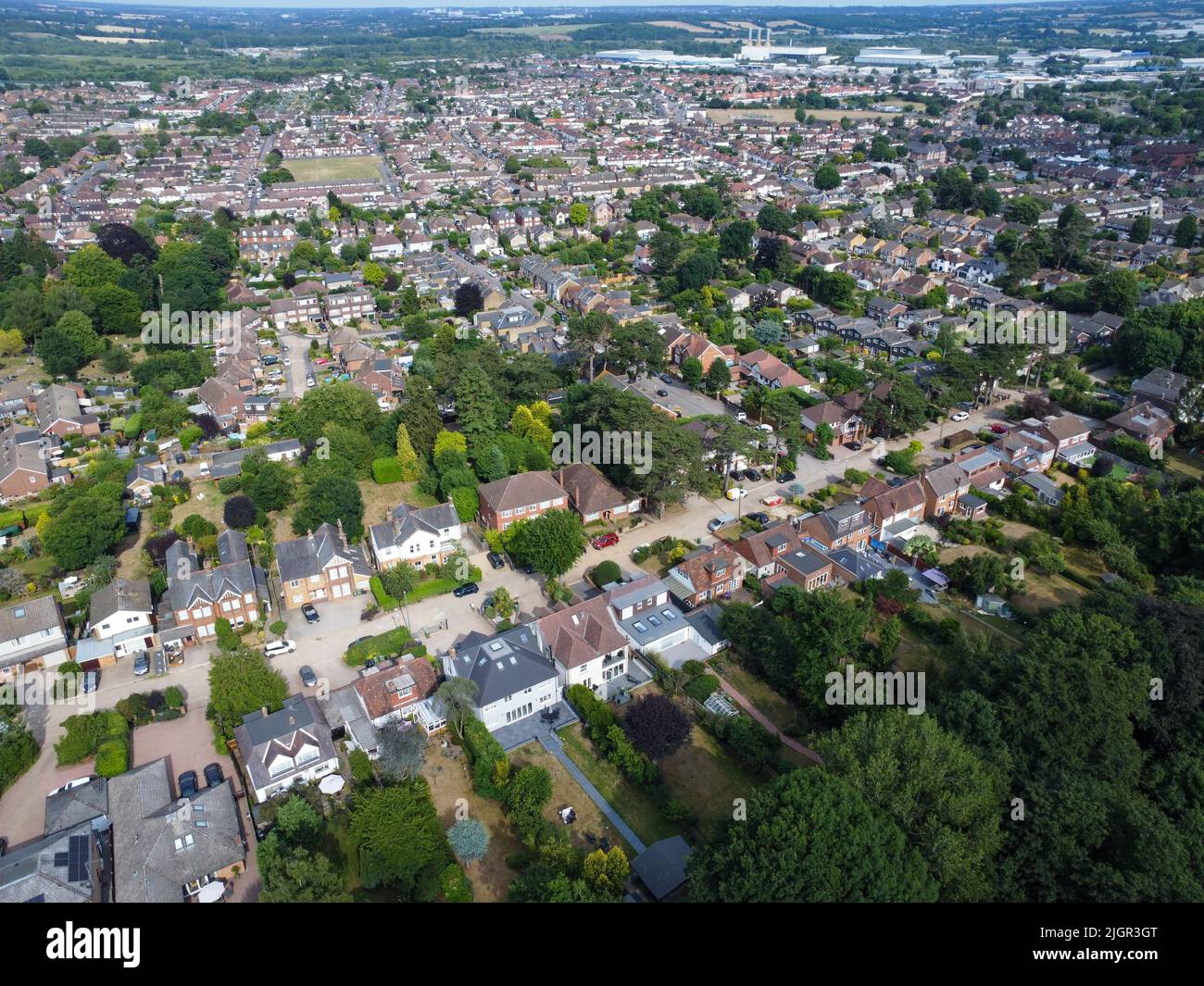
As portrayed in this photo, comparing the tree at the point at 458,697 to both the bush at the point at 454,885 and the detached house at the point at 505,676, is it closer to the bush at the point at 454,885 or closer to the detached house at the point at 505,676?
the detached house at the point at 505,676

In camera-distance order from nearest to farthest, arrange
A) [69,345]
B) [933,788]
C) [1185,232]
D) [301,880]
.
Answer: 1. [301,880]
2. [933,788]
3. [69,345]
4. [1185,232]

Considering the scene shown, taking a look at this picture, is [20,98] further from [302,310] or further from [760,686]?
[760,686]

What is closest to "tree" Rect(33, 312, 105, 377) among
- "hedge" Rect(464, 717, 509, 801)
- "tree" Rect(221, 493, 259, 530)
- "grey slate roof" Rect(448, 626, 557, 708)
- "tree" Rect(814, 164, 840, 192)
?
"tree" Rect(221, 493, 259, 530)

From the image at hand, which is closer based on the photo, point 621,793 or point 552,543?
point 621,793

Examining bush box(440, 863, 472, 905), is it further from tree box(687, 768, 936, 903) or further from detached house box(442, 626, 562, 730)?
tree box(687, 768, 936, 903)

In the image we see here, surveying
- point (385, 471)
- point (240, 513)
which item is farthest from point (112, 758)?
point (385, 471)

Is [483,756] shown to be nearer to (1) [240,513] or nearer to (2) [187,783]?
(2) [187,783]

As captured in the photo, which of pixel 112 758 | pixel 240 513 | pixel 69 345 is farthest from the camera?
pixel 69 345
